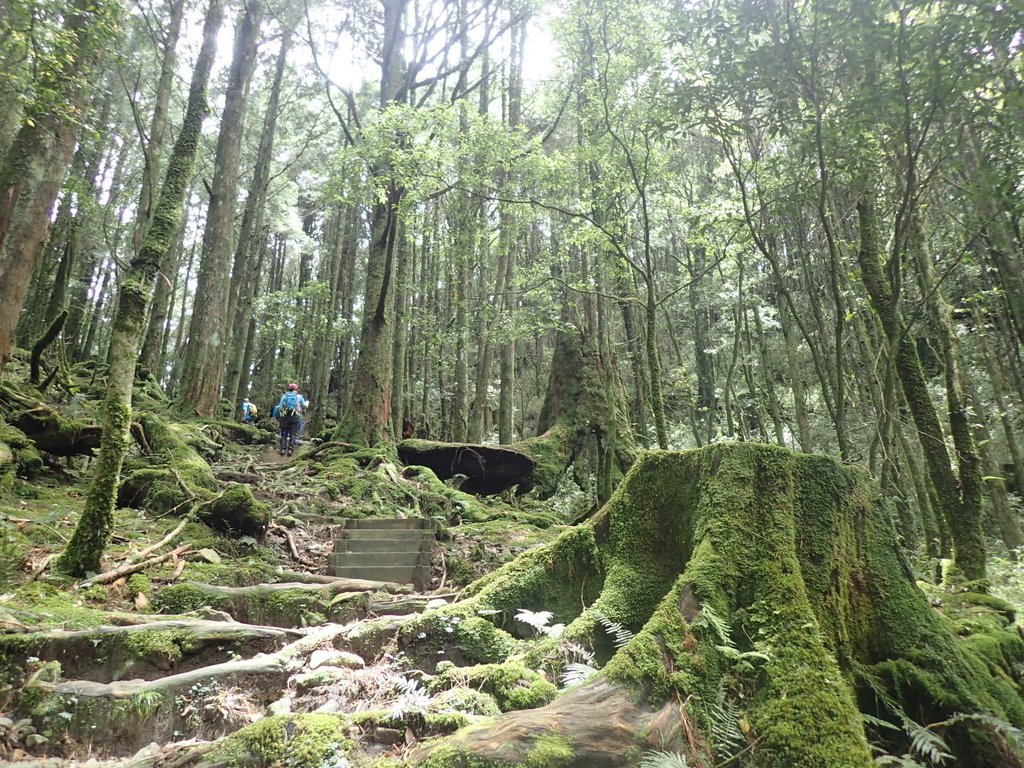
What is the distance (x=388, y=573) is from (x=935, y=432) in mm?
6392

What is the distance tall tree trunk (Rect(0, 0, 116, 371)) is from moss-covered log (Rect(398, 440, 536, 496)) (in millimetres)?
7365

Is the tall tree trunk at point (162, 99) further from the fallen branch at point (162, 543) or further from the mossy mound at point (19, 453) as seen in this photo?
the fallen branch at point (162, 543)

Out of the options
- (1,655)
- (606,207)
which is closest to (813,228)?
(606,207)

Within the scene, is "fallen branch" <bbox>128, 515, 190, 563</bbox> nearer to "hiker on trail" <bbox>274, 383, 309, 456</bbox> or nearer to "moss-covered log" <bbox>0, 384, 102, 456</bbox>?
"moss-covered log" <bbox>0, 384, 102, 456</bbox>

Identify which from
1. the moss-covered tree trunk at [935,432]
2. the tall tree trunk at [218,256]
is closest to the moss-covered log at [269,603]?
the moss-covered tree trunk at [935,432]

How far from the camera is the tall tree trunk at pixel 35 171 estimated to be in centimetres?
747

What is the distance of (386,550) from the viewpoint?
773 cm

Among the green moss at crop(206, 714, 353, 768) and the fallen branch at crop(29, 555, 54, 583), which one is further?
the fallen branch at crop(29, 555, 54, 583)

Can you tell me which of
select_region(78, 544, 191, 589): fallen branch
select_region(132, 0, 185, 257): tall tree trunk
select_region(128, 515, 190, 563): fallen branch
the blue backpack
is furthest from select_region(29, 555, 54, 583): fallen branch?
select_region(132, 0, 185, 257): tall tree trunk

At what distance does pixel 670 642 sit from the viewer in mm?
2967

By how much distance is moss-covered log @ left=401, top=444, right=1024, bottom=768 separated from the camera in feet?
8.57

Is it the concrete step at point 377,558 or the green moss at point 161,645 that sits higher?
the concrete step at point 377,558

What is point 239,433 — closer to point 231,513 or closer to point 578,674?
point 231,513

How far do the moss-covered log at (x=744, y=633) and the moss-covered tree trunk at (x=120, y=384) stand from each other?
2.96 m
